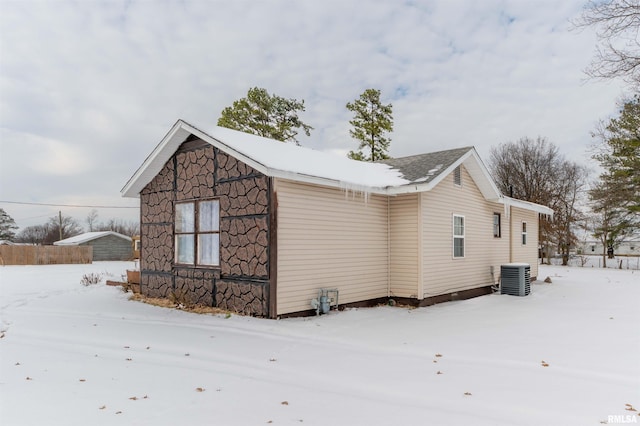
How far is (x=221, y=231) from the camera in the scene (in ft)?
28.5

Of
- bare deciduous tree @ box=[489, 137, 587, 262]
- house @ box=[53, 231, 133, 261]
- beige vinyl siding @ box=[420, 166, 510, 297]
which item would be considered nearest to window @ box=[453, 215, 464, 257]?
beige vinyl siding @ box=[420, 166, 510, 297]

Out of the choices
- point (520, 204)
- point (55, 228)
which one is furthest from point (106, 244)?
point (55, 228)

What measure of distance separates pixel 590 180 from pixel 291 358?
105ft

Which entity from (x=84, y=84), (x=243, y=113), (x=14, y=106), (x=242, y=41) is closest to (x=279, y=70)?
(x=242, y=41)

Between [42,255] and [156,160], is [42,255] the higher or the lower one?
the lower one

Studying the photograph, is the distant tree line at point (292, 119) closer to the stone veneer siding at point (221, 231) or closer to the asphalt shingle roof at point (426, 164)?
the asphalt shingle roof at point (426, 164)

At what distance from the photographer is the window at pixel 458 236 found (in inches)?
437

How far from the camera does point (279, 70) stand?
1548 cm

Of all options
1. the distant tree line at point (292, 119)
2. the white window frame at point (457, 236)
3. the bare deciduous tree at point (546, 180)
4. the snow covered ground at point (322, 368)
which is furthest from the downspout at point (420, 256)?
the bare deciduous tree at point (546, 180)

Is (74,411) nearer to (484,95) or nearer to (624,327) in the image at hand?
(624,327)

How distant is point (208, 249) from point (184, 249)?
37.8 inches

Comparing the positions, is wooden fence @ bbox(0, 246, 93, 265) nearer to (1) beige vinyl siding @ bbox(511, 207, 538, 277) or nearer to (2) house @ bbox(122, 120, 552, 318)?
(2) house @ bbox(122, 120, 552, 318)

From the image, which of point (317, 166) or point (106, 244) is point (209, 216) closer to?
point (317, 166)

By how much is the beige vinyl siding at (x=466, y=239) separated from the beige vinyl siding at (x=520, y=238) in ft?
3.04
